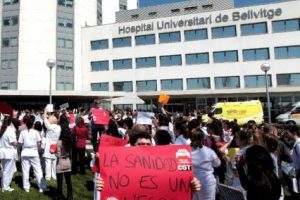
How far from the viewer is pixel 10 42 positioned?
64.1m

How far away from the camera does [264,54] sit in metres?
58.7

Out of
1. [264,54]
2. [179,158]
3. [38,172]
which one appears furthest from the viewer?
[264,54]

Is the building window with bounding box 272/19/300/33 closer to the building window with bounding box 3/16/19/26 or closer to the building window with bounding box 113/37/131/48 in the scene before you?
the building window with bounding box 113/37/131/48

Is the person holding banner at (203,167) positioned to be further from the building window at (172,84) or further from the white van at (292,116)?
the building window at (172,84)

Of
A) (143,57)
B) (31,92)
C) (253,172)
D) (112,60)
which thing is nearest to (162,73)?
(143,57)

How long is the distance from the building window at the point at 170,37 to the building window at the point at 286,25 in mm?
12217

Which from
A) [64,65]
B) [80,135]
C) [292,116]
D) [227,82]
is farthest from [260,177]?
A: [64,65]

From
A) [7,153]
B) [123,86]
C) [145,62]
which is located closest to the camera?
[7,153]

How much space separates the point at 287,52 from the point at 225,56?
7419mm

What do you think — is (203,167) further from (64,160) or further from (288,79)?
(288,79)

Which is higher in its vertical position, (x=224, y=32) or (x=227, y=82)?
(x=224, y=32)

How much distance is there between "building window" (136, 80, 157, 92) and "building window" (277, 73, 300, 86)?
1583 cm

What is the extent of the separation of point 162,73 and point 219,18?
1012 cm

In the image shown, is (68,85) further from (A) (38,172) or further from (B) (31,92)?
(A) (38,172)
